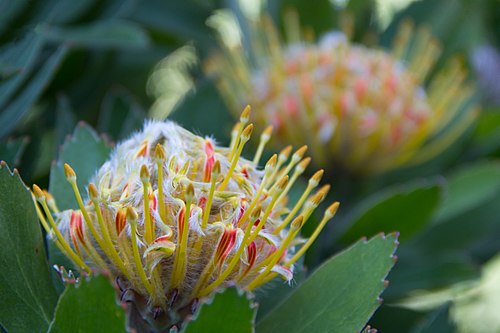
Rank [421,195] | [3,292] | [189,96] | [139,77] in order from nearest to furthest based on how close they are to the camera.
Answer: [3,292] < [421,195] < [189,96] < [139,77]

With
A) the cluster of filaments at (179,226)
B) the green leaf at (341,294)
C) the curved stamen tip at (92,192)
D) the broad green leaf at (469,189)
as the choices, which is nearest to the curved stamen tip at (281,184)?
the cluster of filaments at (179,226)

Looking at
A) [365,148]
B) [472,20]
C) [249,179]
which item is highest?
[472,20]

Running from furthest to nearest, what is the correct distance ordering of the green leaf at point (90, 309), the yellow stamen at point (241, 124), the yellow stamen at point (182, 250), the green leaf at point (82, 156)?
the green leaf at point (82, 156) < the yellow stamen at point (241, 124) < the yellow stamen at point (182, 250) < the green leaf at point (90, 309)

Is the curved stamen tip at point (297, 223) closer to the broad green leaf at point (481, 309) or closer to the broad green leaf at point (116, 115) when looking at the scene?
the broad green leaf at point (116, 115)

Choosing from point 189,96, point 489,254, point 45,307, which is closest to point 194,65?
point 189,96

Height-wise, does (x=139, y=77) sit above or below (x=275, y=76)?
below

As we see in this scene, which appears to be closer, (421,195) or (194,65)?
(421,195)

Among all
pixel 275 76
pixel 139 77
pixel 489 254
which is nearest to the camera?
pixel 275 76

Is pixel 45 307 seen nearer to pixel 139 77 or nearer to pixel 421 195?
pixel 421 195
